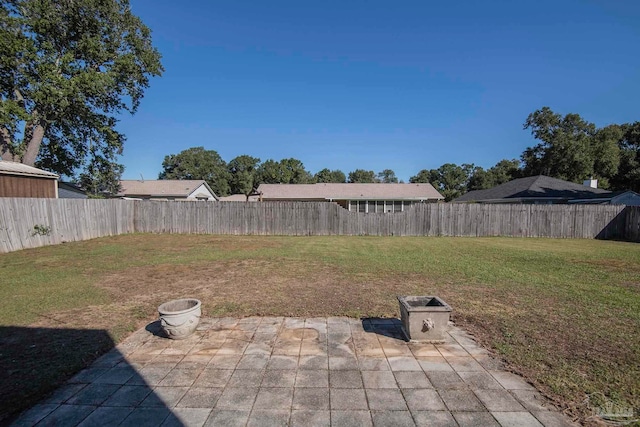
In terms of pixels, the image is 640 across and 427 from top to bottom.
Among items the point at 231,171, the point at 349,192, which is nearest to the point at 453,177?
the point at 349,192

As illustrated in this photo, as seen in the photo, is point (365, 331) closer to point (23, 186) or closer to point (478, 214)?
point (478, 214)

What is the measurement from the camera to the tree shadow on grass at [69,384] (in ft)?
7.27

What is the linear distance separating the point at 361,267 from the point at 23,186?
46.1 ft

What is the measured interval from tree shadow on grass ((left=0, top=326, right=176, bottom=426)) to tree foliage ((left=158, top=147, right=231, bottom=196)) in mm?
44002

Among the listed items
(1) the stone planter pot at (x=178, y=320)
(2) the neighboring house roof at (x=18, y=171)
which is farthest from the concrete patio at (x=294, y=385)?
(2) the neighboring house roof at (x=18, y=171)

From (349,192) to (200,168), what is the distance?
32192 mm

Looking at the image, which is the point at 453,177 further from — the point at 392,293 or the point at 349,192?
the point at 392,293

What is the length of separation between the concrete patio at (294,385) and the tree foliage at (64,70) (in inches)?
688

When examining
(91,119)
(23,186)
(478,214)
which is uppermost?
(91,119)

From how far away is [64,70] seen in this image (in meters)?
15.5

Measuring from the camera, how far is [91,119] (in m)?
17.9

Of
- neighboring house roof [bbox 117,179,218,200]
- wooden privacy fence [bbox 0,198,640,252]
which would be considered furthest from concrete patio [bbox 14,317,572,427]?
neighboring house roof [bbox 117,179,218,200]

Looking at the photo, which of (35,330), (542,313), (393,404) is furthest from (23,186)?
(542,313)

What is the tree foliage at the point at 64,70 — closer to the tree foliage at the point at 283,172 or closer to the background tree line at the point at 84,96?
the background tree line at the point at 84,96
